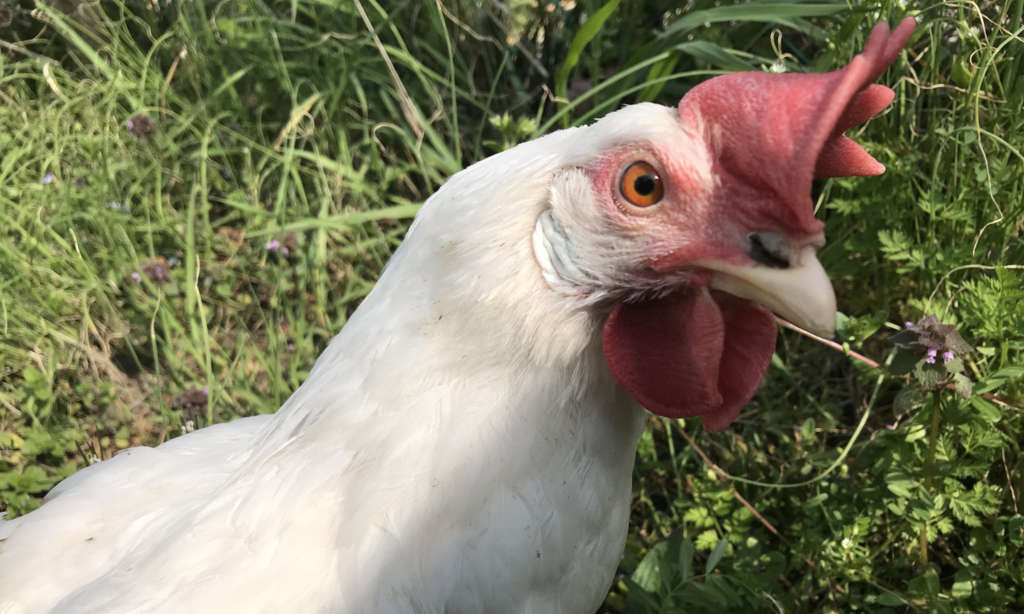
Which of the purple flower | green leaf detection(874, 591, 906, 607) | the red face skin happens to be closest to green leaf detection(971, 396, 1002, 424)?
green leaf detection(874, 591, 906, 607)

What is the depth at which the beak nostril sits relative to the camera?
3.10 ft

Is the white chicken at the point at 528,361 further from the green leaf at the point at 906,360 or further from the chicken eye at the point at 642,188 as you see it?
the green leaf at the point at 906,360

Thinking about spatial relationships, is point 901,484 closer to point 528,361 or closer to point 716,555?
point 716,555

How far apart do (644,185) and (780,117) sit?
0.61ft

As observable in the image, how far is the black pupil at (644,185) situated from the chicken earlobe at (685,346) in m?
0.17

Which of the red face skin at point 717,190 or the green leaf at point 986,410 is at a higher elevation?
the red face skin at point 717,190

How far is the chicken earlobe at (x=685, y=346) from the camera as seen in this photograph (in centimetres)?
106

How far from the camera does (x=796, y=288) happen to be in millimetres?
920

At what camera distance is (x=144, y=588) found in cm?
108

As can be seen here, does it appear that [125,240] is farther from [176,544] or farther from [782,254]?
[782,254]

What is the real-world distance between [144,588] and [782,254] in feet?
3.38

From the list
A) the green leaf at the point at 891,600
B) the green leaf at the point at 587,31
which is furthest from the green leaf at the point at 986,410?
the green leaf at the point at 587,31

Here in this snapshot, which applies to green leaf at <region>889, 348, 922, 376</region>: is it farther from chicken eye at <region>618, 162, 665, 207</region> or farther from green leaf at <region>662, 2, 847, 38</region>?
green leaf at <region>662, 2, 847, 38</region>

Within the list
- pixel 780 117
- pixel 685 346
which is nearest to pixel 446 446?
pixel 685 346
